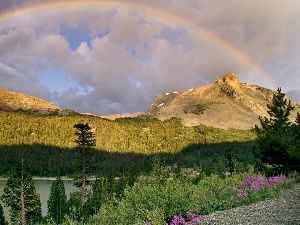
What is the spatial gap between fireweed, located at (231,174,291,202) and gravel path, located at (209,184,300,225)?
1.75 metres

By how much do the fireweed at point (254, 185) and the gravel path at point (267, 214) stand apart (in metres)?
1.75

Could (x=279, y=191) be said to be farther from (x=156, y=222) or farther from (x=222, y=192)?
(x=156, y=222)

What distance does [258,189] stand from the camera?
24.1 metres

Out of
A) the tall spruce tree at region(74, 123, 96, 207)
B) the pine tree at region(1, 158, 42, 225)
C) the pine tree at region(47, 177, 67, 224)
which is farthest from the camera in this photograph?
the pine tree at region(47, 177, 67, 224)

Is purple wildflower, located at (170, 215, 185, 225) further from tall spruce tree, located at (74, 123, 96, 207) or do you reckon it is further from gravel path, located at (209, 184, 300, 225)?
tall spruce tree, located at (74, 123, 96, 207)

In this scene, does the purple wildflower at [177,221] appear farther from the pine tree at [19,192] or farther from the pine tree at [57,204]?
the pine tree at [57,204]

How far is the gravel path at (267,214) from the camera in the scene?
16.9 m

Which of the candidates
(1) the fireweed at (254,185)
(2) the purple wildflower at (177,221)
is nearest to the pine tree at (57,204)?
(1) the fireweed at (254,185)

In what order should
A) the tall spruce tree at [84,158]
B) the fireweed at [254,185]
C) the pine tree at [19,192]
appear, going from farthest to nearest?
1. the pine tree at [19,192]
2. the tall spruce tree at [84,158]
3. the fireweed at [254,185]

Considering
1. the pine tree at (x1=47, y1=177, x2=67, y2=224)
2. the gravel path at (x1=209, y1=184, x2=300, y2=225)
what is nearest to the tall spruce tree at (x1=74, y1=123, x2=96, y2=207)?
the pine tree at (x1=47, y1=177, x2=67, y2=224)

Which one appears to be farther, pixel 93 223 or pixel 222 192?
pixel 222 192

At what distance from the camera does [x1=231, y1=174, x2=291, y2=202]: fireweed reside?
76.3ft

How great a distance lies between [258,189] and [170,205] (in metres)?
6.32

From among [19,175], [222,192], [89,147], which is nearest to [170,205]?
[222,192]
